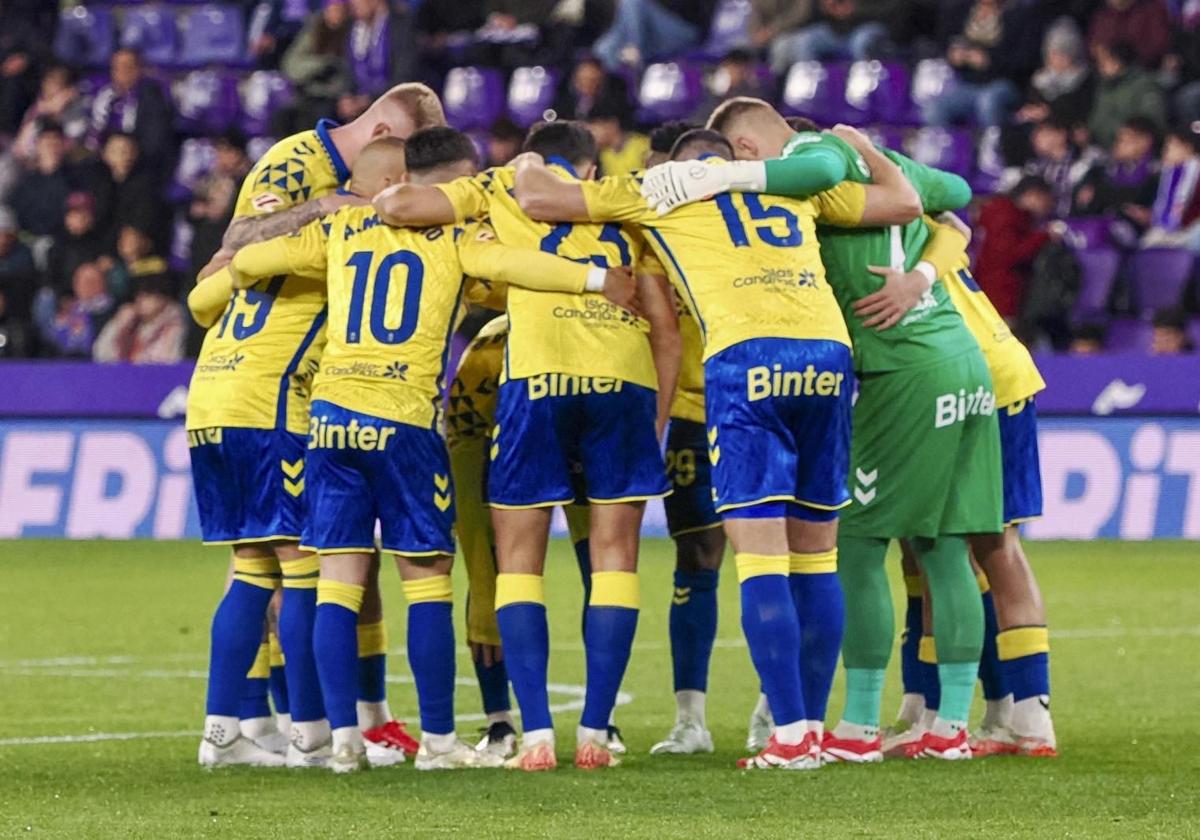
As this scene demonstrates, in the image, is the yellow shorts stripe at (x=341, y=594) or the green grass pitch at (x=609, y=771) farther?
the yellow shorts stripe at (x=341, y=594)

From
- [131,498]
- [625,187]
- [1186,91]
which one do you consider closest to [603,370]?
[625,187]

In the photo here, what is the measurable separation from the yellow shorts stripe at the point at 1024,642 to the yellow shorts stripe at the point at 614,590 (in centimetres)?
134

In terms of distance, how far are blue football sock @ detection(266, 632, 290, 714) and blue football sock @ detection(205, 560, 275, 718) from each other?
18.9 inches

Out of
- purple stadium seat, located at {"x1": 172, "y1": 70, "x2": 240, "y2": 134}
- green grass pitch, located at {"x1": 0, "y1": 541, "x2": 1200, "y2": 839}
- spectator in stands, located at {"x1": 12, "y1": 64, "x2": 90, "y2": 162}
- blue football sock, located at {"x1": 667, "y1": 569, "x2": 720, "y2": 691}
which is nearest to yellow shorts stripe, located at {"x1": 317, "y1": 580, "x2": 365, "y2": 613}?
green grass pitch, located at {"x1": 0, "y1": 541, "x2": 1200, "y2": 839}

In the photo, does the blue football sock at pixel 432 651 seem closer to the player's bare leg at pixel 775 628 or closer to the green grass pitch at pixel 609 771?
the green grass pitch at pixel 609 771

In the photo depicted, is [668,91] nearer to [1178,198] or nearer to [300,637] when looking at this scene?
[1178,198]

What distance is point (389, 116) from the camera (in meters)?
8.72

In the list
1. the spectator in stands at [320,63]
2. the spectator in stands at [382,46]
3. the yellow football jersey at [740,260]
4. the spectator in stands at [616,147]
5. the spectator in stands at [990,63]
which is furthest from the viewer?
the spectator in stands at [382,46]

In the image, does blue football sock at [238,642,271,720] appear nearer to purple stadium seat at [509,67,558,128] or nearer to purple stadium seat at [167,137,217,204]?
purple stadium seat at [509,67,558,128]

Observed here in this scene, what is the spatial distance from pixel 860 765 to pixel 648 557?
8260 mm

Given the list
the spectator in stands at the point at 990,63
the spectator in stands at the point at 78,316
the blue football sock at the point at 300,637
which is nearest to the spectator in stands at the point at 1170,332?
the spectator in stands at the point at 990,63

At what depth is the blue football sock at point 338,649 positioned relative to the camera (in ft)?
25.0

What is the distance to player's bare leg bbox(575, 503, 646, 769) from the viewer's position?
301 inches

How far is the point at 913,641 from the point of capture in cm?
857
